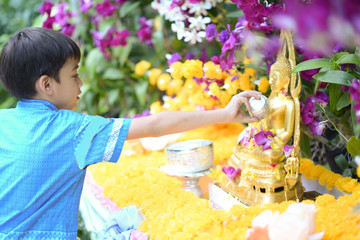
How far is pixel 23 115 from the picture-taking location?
878mm

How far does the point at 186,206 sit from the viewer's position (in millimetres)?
880

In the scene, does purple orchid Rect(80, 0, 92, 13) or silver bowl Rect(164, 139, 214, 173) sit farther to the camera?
purple orchid Rect(80, 0, 92, 13)

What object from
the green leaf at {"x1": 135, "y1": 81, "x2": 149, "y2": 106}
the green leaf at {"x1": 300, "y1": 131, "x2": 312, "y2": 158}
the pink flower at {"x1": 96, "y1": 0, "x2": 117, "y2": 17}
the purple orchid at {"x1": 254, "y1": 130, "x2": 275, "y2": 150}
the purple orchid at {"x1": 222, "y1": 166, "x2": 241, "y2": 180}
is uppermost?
the pink flower at {"x1": 96, "y1": 0, "x2": 117, "y2": 17}

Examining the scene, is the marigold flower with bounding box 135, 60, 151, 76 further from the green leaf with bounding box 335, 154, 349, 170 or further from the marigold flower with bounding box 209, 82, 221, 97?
the green leaf with bounding box 335, 154, 349, 170

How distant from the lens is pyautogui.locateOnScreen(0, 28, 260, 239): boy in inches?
32.7

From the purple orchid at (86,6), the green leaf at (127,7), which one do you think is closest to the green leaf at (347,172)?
the green leaf at (127,7)

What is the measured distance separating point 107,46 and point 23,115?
1330 millimetres

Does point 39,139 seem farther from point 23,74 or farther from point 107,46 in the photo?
point 107,46

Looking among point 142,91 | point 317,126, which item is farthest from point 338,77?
point 142,91

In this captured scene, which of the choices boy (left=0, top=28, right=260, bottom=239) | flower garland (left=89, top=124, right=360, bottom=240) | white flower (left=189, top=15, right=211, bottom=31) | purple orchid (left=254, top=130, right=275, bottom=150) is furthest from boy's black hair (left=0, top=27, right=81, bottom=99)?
white flower (left=189, top=15, right=211, bottom=31)

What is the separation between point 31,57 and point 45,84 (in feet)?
0.22

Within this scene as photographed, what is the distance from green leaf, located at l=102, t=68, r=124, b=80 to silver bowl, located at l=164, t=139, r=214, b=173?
3.63ft

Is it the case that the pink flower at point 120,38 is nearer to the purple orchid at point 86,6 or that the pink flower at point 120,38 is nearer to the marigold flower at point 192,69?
the purple orchid at point 86,6

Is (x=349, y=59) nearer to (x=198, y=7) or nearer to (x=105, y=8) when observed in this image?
(x=198, y=7)
